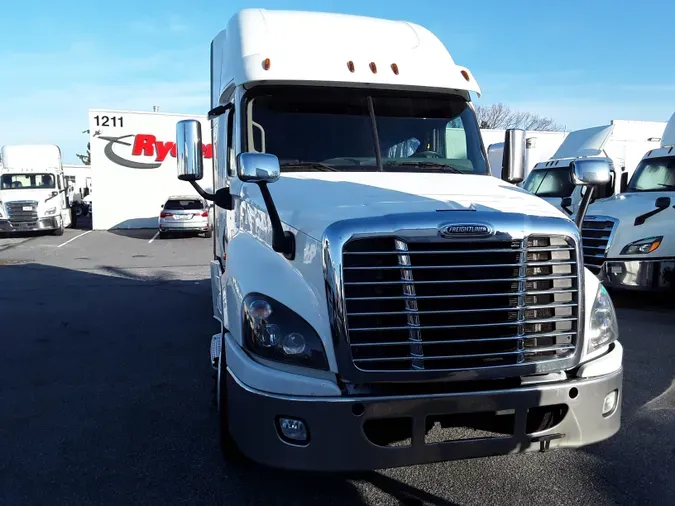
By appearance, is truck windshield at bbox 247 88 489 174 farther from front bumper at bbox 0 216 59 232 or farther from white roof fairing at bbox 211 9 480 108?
front bumper at bbox 0 216 59 232

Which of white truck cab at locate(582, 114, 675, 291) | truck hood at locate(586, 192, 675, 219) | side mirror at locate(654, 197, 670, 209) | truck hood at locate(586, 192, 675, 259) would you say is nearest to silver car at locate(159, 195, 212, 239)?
truck hood at locate(586, 192, 675, 219)

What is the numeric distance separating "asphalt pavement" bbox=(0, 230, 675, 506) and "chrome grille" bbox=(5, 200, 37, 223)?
1613 cm

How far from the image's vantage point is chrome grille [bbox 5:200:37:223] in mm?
23422

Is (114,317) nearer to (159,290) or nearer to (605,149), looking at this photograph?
(159,290)

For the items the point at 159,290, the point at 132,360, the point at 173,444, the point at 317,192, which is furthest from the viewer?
the point at 159,290

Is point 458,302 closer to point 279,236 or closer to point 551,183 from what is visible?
point 279,236

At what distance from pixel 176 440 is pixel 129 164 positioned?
1038 inches

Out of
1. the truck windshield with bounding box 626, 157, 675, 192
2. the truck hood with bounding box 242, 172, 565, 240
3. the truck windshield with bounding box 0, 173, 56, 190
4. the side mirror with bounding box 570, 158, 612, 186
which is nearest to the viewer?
the truck hood with bounding box 242, 172, 565, 240

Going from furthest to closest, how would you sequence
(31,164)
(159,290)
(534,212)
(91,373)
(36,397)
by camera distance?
→ (31,164)
(159,290)
(91,373)
(36,397)
(534,212)

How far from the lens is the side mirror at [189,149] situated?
4.46 m

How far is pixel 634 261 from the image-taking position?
8.75m

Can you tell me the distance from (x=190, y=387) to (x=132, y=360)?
1.25 metres

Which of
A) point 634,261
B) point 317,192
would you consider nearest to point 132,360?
point 317,192

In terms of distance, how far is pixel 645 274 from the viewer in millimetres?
8711
